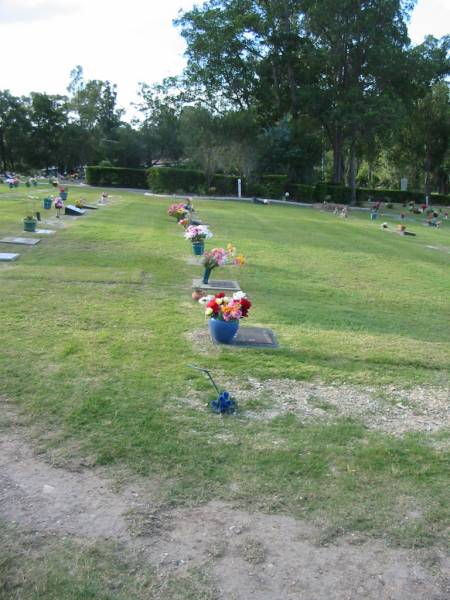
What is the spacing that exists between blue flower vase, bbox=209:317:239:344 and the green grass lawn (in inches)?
10.1

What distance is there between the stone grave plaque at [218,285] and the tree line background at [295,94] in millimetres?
32685

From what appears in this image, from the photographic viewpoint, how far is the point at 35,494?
11.8 feet

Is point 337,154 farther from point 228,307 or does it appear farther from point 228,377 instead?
point 228,377

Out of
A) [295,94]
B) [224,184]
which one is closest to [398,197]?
[295,94]

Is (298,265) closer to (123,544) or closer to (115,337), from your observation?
(115,337)

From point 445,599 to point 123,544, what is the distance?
177 centimetres

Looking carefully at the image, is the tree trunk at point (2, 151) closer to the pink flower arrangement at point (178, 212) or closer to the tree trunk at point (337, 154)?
the tree trunk at point (337, 154)

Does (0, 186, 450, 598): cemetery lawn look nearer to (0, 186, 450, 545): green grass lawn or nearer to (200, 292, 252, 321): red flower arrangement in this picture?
(0, 186, 450, 545): green grass lawn

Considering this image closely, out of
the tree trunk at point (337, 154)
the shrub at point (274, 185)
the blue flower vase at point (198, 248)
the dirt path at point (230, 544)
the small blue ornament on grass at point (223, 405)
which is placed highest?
the tree trunk at point (337, 154)

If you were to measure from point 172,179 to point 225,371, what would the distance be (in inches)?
1443

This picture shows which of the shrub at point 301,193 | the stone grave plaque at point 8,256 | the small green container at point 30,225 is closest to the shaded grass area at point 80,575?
the stone grave plaque at point 8,256

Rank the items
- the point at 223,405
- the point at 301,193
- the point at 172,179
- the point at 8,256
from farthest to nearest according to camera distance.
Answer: the point at 301,193
the point at 172,179
the point at 8,256
the point at 223,405

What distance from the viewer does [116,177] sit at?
4647cm

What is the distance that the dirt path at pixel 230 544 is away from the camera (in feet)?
9.70
